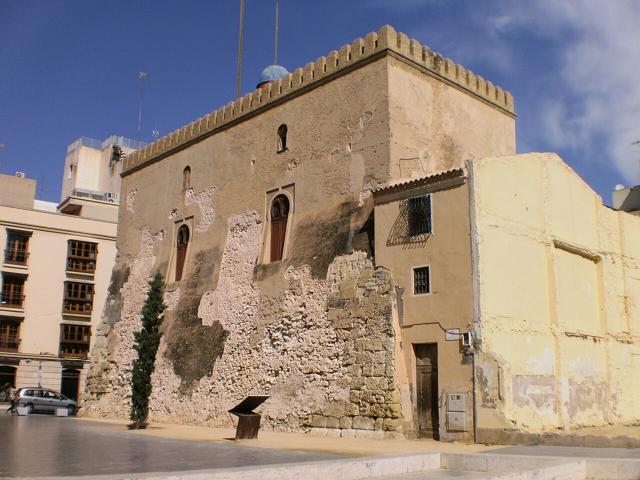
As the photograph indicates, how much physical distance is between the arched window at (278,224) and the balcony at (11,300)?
69.5 feet

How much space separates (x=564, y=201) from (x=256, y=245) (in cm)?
783

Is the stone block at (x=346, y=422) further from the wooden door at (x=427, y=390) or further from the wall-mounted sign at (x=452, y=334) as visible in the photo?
the wall-mounted sign at (x=452, y=334)

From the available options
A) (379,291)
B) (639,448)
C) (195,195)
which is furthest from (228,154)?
(639,448)

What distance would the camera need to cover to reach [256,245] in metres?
18.9

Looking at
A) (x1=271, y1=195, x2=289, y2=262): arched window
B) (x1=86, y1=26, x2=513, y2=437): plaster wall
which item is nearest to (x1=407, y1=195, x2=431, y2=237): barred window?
(x1=86, y1=26, x2=513, y2=437): plaster wall

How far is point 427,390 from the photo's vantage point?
13.8 m

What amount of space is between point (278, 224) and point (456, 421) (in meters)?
7.58

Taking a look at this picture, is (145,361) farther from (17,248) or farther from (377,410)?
(17,248)

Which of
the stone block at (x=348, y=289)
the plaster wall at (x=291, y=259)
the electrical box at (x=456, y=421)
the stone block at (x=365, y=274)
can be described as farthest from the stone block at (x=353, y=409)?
the stone block at (x=365, y=274)

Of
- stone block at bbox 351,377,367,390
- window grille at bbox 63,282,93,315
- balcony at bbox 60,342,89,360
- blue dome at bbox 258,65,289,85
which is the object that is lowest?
stone block at bbox 351,377,367,390

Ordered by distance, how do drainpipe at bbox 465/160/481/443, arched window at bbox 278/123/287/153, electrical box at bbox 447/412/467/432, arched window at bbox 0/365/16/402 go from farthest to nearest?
arched window at bbox 0/365/16/402 → arched window at bbox 278/123/287/153 → electrical box at bbox 447/412/467/432 → drainpipe at bbox 465/160/481/443

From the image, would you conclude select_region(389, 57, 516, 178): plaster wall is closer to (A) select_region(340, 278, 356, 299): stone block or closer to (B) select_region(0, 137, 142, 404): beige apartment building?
(A) select_region(340, 278, 356, 299): stone block

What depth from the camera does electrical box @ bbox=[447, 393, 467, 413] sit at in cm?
1285

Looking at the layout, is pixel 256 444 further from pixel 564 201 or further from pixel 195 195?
pixel 195 195
